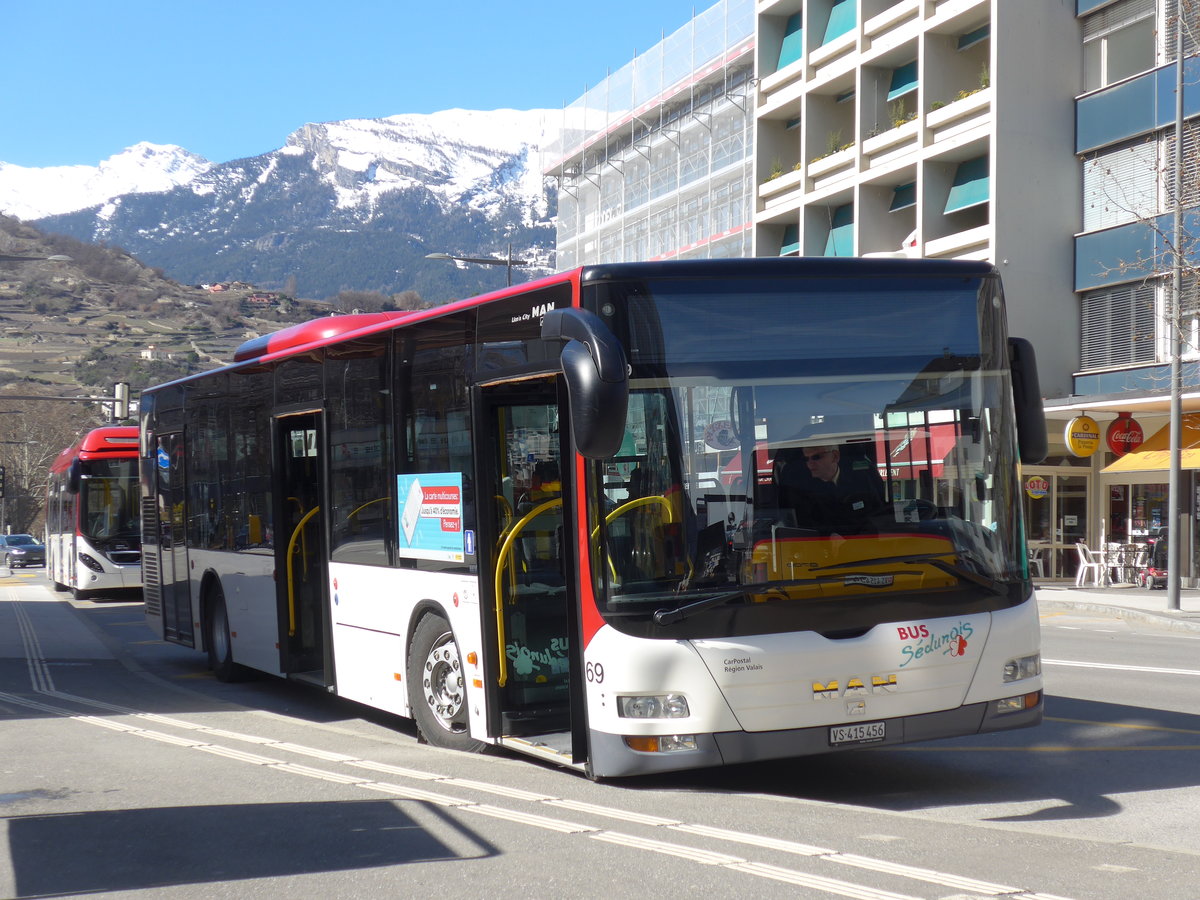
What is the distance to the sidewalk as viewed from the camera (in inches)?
876

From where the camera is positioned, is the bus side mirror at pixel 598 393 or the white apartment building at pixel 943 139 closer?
the bus side mirror at pixel 598 393

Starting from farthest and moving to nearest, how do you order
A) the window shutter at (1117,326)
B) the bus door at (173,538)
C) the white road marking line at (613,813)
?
1. the window shutter at (1117,326)
2. the bus door at (173,538)
3. the white road marking line at (613,813)

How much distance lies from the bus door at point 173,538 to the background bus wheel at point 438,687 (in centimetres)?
624

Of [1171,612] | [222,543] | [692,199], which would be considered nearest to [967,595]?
[222,543]

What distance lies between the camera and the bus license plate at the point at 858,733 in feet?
24.1

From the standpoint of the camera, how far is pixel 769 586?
7266 millimetres

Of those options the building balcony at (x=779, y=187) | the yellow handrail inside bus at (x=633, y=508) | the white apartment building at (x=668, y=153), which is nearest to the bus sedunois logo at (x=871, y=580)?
the yellow handrail inside bus at (x=633, y=508)

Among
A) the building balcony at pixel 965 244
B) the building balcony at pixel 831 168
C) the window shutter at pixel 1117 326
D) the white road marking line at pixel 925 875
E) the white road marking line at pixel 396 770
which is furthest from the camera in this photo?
the building balcony at pixel 831 168

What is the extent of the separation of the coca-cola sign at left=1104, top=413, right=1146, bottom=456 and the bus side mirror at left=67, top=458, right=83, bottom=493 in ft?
71.3

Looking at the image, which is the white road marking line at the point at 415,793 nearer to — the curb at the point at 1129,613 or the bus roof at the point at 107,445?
the curb at the point at 1129,613

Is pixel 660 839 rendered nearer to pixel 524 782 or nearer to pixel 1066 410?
pixel 524 782

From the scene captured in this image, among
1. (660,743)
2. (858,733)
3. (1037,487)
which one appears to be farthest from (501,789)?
(1037,487)

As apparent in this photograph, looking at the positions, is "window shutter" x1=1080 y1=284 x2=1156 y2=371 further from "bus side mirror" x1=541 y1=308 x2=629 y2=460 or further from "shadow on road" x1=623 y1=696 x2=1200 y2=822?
"bus side mirror" x1=541 y1=308 x2=629 y2=460

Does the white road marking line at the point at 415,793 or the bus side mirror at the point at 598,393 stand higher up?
the bus side mirror at the point at 598,393
